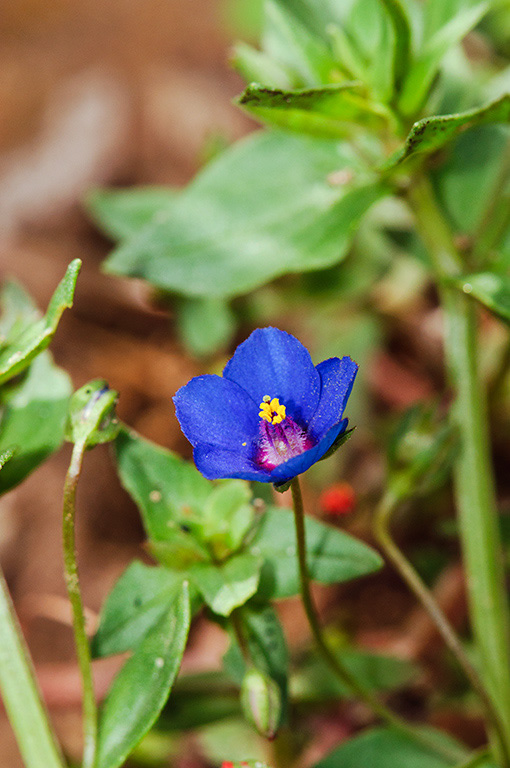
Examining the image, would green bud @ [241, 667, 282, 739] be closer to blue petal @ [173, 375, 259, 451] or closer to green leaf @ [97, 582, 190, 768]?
green leaf @ [97, 582, 190, 768]

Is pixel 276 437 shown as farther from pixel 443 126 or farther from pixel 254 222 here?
pixel 254 222

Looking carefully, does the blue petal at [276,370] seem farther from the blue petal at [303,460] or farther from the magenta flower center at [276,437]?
the blue petal at [303,460]

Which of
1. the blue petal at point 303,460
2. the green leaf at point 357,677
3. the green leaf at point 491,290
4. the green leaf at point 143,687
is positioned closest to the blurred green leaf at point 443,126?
the green leaf at point 491,290

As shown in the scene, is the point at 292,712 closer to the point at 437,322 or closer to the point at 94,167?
the point at 437,322

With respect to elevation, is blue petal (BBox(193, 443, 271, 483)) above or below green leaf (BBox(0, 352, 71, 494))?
below

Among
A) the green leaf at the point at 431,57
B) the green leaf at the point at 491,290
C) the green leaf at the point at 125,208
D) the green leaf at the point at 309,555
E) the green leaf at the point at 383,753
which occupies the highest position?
the green leaf at the point at 125,208

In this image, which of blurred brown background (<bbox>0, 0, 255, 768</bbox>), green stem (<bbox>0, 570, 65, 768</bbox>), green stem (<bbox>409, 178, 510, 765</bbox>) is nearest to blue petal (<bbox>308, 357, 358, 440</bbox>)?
green stem (<bbox>409, 178, 510, 765</bbox>)

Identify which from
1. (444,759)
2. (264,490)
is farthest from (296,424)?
(444,759)
